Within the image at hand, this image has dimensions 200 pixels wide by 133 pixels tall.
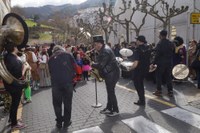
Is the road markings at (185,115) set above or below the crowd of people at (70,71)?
below

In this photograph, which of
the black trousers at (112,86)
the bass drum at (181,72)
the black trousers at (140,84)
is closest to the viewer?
A: the black trousers at (112,86)

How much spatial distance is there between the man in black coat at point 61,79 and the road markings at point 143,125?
1.41 m

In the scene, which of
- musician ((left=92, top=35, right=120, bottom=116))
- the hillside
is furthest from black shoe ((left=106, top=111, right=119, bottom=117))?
the hillside

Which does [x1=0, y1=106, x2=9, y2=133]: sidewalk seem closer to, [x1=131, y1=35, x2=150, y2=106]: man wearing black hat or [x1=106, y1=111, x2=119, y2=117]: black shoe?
[x1=106, y1=111, x2=119, y2=117]: black shoe

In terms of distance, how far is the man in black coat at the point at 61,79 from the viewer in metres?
5.88

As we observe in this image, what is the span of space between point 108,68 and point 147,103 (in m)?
1.77

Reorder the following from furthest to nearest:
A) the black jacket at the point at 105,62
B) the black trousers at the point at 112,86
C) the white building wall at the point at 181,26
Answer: the white building wall at the point at 181,26, the black trousers at the point at 112,86, the black jacket at the point at 105,62

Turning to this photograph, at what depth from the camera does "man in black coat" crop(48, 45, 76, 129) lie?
5.88m

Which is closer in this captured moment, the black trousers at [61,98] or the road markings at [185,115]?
the road markings at [185,115]

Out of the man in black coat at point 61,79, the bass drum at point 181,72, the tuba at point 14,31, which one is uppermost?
the tuba at point 14,31

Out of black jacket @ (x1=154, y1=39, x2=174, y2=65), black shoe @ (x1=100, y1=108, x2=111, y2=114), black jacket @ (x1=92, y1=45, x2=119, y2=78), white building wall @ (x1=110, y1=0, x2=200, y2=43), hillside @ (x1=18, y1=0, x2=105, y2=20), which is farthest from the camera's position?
hillside @ (x1=18, y1=0, x2=105, y2=20)

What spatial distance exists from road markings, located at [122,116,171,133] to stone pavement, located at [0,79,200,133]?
0.14 metres

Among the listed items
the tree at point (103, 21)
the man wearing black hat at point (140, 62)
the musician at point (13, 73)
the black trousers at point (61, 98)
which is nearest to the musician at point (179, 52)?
the man wearing black hat at point (140, 62)

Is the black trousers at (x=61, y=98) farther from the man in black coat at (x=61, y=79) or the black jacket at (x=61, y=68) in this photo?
the black jacket at (x=61, y=68)
